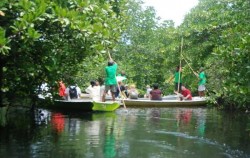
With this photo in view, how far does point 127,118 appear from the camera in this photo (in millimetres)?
12891

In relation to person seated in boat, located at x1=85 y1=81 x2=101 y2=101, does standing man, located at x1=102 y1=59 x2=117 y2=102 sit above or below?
above

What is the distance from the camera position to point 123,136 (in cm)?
930

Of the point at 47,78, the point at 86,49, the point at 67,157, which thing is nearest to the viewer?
the point at 67,157

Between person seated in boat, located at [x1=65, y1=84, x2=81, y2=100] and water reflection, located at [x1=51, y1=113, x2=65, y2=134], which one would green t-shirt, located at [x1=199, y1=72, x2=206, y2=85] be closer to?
person seated in boat, located at [x1=65, y1=84, x2=81, y2=100]

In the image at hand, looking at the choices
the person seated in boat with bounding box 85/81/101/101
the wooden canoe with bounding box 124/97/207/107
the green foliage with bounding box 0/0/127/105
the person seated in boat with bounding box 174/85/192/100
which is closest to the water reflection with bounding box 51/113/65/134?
the green foliage with bounding box 0/0/127/105

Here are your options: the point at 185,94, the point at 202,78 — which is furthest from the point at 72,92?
A: the point at 202,78

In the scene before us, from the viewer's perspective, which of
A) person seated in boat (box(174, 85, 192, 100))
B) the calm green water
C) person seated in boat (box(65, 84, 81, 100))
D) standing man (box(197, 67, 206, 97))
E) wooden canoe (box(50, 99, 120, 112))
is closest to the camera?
the calm green water

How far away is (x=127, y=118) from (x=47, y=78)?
2.87 metres

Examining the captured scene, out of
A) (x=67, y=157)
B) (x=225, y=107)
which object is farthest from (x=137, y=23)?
(x=67, y=157)

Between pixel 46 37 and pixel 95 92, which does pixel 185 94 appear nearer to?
pixel 95 92

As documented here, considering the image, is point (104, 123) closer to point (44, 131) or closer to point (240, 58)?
point (44, 131)

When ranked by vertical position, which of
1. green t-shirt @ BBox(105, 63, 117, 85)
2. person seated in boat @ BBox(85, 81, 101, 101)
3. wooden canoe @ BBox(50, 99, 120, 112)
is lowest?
wooden canoe @ BBox(50, 99, 120, 112)

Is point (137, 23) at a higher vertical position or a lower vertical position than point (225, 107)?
higher

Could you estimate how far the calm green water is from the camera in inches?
299
